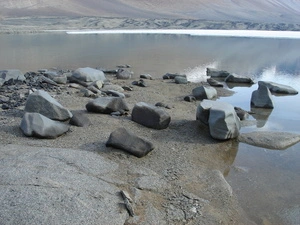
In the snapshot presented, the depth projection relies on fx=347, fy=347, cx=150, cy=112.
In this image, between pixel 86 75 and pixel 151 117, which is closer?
pixel 151 117

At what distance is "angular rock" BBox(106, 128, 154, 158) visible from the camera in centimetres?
579

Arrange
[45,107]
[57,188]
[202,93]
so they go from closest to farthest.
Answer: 1. [57,188]
2. [45,107]
3. [202,93]

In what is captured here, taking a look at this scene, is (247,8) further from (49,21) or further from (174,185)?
(174,185)

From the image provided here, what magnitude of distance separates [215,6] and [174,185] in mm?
116618

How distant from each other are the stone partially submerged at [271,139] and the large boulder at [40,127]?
12.1 ft

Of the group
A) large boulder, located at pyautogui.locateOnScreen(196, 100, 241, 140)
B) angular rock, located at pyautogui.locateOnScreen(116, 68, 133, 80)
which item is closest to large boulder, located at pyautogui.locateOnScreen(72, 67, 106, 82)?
angular rock, located at pyautogui.locateOnScreen(116, 68, 133, 80)

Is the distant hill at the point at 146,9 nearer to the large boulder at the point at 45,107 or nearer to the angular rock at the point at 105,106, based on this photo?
the angular rock at the point at 105,106

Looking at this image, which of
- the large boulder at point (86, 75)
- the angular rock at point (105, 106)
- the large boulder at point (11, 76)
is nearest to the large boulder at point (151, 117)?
the angular rock at point (105, 106)

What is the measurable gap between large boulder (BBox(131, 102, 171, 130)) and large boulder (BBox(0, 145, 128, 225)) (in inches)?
78.5

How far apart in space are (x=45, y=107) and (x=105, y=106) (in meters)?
1.37

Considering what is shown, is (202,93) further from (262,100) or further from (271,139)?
(271,139)

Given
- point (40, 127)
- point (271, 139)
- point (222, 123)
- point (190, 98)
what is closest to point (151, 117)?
point (222, 123)

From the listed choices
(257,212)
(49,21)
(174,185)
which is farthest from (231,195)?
(49,21)

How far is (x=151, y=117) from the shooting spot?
23.8 ft
